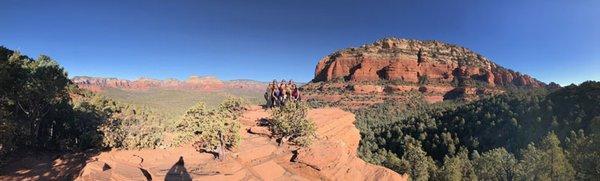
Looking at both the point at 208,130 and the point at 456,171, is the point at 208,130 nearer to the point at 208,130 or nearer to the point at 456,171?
the point at 208,130

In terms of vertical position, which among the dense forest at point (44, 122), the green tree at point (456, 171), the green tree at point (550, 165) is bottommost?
the green tree at point (456, 171)

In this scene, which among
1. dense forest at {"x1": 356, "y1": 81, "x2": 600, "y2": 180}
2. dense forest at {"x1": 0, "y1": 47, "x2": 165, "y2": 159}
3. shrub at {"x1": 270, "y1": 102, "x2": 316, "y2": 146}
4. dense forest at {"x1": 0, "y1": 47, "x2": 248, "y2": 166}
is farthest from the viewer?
dense forest at {"x1": 356, "y1": 81, "x2": 600, "y2": 180}

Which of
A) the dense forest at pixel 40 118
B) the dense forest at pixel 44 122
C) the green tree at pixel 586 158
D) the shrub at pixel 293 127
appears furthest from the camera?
the green tree at pixel 586 158

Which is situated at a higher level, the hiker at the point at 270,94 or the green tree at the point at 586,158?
the hiker at the point at 270,94

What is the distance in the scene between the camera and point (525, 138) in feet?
271

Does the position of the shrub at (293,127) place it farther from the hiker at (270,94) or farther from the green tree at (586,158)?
the green tree at (586,158)

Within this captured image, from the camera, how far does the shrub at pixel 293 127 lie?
23.1m

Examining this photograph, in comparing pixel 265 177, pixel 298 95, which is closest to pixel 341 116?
pixel 298 95

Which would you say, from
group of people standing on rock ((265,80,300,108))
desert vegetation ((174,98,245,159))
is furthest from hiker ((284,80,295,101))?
desert vegetation ((174,98,245,159))

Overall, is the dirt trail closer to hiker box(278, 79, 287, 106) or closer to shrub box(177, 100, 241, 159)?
shrub box(177, 100, 241, 159)

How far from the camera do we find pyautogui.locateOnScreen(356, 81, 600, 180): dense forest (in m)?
47.9

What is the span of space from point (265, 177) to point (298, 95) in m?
10.8

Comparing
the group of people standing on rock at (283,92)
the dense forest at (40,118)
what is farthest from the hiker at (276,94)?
the dense forest at (40,118)

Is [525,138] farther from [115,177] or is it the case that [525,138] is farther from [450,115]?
[115,177]
